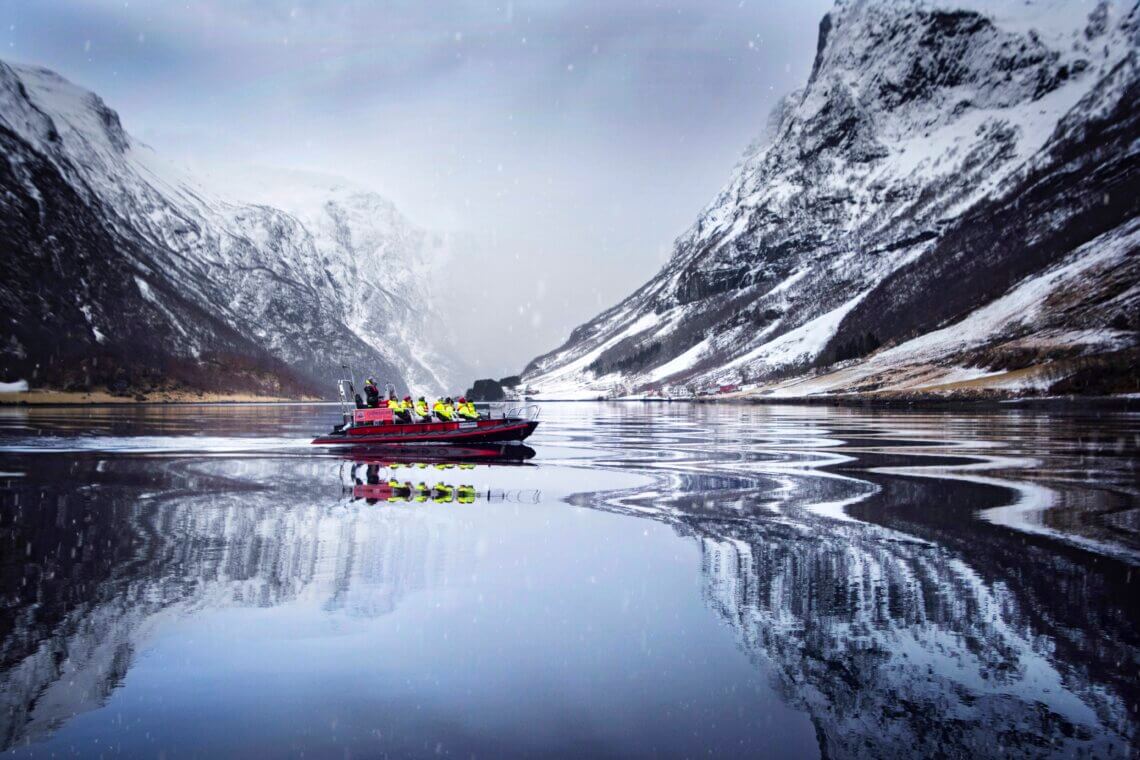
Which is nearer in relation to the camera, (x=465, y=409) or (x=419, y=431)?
(x=419, y=431)

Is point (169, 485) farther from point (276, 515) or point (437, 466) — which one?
point (437, 466)

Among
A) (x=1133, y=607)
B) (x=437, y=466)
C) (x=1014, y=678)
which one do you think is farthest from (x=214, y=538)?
(x=437, y=466)

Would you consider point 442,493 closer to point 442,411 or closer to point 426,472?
point 426,472

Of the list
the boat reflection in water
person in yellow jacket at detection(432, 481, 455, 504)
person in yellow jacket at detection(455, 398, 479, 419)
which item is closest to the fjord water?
person in yellow jacket at detection(432, 481, 455, 504)

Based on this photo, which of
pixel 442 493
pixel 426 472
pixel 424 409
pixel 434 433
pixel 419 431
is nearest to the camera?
pixel 442 493

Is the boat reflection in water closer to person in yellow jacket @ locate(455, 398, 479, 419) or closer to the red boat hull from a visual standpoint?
the red boat hull

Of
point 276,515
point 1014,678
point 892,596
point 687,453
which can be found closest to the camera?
point 1014,678

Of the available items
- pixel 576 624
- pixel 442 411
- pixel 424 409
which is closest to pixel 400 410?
pixel 424 409

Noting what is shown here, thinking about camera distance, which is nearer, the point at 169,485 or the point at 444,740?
the point at 444,740

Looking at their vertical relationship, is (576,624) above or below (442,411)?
below

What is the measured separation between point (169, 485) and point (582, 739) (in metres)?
28.3

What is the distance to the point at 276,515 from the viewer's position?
2584 centimetres

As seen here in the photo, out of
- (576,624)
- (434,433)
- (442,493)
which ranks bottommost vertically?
(576,624)

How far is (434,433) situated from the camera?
57.0 meters
